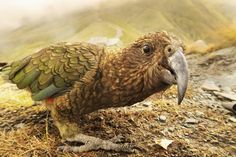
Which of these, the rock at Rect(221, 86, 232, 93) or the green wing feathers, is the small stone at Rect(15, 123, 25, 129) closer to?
the green wing feathers

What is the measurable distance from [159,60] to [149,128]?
5.37ft

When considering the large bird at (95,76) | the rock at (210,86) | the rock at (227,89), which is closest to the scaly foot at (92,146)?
the large bird at (95,76)

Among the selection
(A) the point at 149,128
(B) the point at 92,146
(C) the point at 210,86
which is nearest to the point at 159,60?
(B) the point at 92,146

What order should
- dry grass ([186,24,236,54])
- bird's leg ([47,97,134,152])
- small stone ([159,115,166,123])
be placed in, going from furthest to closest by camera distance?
1. dry grass ([186,24,236,54])
2. small stone ([159,115,166,123])
3. bird's leg ([47,97,134,152])

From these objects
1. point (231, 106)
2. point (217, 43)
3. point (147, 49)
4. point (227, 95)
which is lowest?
point (217, 43)

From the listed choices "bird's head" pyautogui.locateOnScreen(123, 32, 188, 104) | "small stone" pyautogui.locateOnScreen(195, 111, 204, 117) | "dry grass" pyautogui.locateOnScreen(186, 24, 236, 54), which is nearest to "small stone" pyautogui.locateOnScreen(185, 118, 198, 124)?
"small stone" pyautogui.locateOnScreen(195, 111, 204, 117)

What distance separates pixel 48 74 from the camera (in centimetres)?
495

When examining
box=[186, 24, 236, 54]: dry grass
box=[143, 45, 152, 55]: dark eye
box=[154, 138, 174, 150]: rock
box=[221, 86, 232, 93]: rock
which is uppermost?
box=[143, 45, 152, 55]: dark eye

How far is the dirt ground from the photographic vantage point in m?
5.09

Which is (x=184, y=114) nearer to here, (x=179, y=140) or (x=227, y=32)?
(x=179, y=140)

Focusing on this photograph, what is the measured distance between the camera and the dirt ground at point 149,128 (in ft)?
16.7

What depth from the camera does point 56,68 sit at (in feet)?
16.1

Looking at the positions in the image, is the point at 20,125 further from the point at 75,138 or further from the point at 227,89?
the point at 227,89

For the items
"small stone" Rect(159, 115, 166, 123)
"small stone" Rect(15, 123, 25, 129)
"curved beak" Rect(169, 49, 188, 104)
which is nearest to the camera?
"curved beak" Rect(169, 49, 188, 104)
